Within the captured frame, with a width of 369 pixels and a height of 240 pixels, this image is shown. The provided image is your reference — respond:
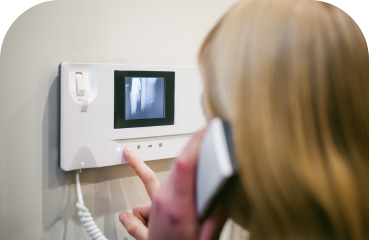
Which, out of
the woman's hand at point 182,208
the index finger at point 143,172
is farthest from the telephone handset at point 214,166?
the index finger at point 143,172

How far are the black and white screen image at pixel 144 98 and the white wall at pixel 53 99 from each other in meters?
0.05

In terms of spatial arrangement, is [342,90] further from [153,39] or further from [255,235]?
[153,39]

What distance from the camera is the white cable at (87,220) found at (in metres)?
0.56

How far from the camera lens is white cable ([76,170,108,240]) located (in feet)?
1.85

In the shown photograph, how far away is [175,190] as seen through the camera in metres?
0.35

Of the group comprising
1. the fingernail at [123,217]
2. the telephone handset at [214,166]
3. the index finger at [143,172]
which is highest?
the telephone handset at [214,166]

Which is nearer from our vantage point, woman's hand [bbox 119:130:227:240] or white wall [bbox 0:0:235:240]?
woman's hand [bbox 119:130:227:240]

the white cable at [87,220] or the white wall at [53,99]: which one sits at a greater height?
the white wall at [53,99]

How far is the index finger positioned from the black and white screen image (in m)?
0.07

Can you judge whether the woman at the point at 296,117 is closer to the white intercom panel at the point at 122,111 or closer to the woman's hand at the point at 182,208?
the woman's hand at the point at 182,208

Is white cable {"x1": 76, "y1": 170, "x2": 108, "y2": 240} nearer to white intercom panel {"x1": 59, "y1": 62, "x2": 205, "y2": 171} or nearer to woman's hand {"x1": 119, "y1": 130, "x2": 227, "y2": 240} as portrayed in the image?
white intercom panel {"x1": 59, "y1": 62, "x2": 205, "y2": 171}

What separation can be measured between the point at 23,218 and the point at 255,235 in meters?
0.40

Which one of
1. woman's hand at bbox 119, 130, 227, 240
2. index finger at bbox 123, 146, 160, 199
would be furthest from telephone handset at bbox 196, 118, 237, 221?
index finger at bbox 123, 146, 160, 199

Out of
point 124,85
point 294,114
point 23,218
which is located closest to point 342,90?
point 294,114
